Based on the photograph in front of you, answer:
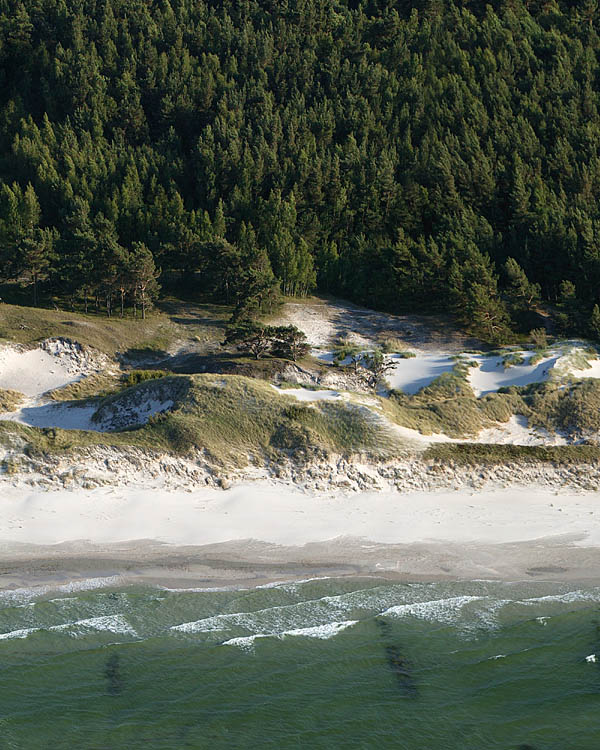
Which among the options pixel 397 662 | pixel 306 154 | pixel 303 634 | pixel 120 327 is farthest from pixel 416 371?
pixel 306 154

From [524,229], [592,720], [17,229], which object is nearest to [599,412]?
[592,720]

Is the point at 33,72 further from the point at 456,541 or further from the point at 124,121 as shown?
the point at 456,541

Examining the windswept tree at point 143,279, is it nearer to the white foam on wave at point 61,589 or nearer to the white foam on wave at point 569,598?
the white foam on wave at point 61,589

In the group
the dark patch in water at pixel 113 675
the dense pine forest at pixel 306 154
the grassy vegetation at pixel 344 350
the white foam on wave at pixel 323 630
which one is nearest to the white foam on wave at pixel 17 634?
the dark patch in water at pixel 113 675

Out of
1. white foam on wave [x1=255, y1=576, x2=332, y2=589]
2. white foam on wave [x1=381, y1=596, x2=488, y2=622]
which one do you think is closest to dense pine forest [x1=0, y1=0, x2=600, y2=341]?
white foam on wave [x1=255, y1=576, x2=332, y2=589]

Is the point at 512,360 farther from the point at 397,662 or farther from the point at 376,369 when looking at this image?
the point at 397,662

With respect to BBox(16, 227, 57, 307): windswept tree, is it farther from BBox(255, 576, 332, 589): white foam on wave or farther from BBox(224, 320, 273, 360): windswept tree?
BBox(255, 576, 332, 589): white foam on wave
